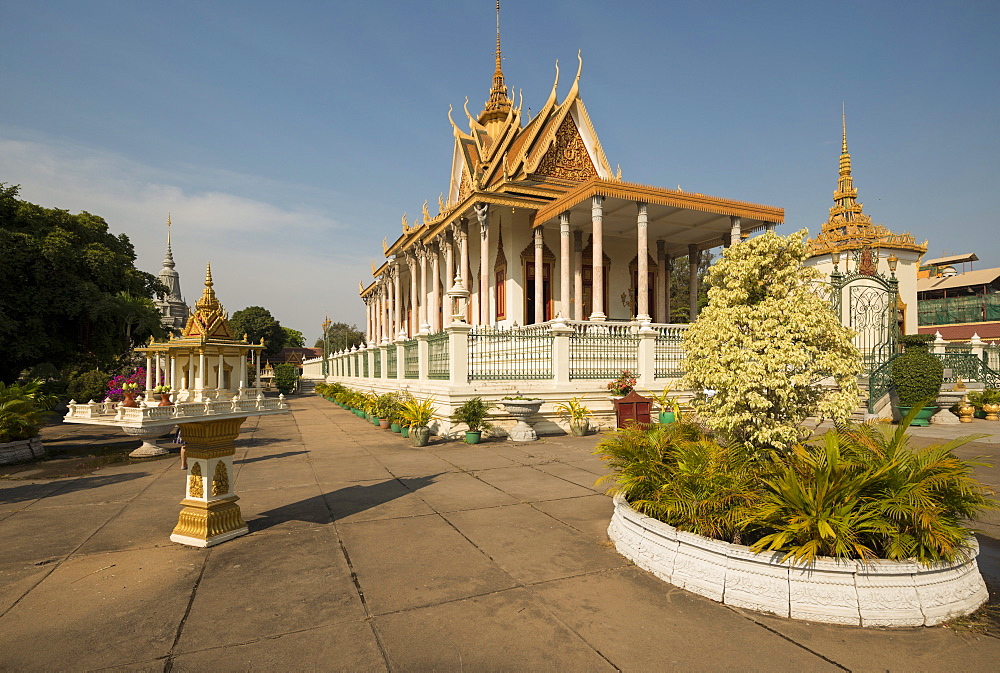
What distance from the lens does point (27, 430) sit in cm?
1102

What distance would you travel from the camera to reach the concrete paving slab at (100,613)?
10.9ft

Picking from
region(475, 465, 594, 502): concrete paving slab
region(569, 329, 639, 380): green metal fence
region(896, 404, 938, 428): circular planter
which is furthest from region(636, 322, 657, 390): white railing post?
region(475, 465, 594, 502): concrete paving slab

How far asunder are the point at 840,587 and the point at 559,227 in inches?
767

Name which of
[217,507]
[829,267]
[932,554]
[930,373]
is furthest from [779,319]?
[829,267]

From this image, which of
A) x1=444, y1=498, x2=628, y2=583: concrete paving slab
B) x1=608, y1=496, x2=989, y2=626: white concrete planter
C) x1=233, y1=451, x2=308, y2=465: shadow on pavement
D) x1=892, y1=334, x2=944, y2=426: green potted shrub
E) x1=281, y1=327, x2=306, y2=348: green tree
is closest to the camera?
x1=608, y1=496, x2=989, y2=626: white concrete planter

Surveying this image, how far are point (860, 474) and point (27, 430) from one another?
13973 mm

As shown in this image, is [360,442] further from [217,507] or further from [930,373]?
[930,373]

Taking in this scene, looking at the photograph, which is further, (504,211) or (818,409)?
(504,211)

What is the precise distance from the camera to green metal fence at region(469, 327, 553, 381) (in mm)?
13117

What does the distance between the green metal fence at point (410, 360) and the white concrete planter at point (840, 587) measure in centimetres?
1287

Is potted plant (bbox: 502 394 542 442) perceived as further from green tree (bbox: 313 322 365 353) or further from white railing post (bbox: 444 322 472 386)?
green tree (bbox: 313 322 365 353)

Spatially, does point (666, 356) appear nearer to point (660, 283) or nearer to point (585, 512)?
point (660, 283)

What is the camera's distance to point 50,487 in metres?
8.08

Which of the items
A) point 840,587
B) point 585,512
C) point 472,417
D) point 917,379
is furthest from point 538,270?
point 840,587
